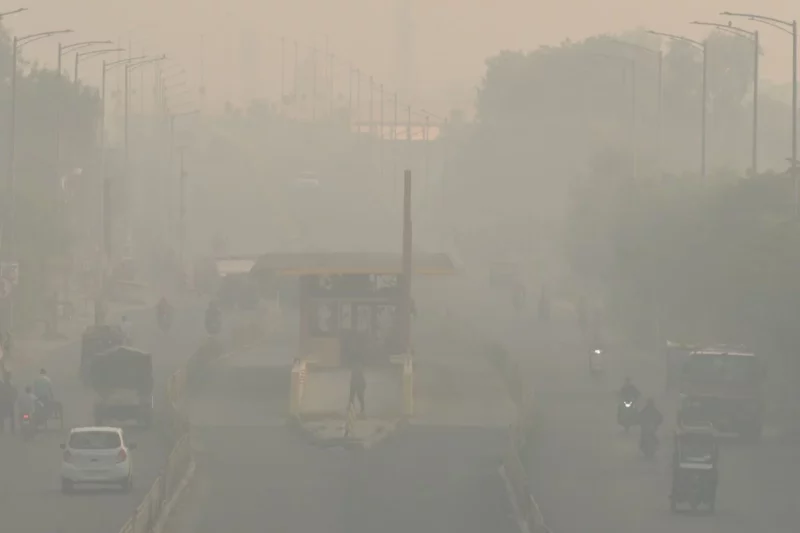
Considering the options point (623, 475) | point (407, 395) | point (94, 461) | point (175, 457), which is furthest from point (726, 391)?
point (94, 461)

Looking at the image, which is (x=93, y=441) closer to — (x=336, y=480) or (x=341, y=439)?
(x=336, y=480)

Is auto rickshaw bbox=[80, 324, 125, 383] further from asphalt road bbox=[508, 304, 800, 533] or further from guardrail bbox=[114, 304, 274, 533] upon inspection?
asphalt road bbox=[508, 304, 800, 533]

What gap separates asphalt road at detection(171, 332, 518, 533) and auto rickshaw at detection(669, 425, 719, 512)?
2.80 metres

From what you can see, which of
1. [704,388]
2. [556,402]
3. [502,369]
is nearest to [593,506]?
[704,388]

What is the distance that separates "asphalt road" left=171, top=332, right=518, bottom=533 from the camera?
1268 inches

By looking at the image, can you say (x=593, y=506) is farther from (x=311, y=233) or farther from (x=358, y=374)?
(x=311, y=233)

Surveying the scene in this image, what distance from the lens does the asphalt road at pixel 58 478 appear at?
105 ft

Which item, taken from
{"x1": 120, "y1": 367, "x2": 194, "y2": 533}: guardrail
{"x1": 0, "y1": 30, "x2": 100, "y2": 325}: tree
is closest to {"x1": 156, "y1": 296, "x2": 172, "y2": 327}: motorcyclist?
{"x1": 0, "y1": 30, "x2": 100, "y2": 325}: tree

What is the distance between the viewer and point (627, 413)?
46844 millimetres

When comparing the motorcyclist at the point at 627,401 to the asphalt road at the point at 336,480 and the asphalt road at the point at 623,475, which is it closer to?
the asphalt road at the point at 623,475

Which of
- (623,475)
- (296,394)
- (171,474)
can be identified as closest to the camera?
(171,474)

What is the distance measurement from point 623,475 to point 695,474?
5312 millimetres

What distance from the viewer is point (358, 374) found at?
154 ft

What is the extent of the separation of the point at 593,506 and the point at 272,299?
66.7 meters
